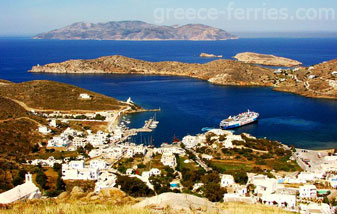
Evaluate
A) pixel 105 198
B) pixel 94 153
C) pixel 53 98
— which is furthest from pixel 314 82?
pixel 105 198

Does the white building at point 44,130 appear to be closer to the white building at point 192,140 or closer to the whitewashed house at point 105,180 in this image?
the whitewashed house at point 105,180

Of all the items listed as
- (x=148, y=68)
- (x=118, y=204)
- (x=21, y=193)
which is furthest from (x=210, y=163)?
(x=148, y=68)

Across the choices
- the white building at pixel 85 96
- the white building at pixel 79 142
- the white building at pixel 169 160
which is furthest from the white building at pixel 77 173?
the white building at pixel 85 96

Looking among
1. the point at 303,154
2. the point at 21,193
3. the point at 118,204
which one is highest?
the point at 118,204

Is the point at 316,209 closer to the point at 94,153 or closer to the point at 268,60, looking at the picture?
the point at 94,153

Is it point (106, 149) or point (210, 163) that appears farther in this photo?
point (106, 149)

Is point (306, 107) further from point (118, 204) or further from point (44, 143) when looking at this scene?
point (118, 204)
